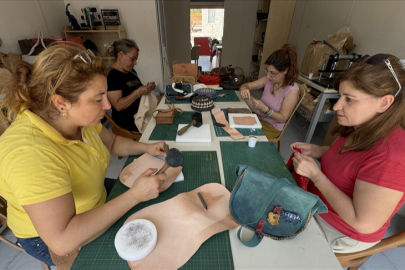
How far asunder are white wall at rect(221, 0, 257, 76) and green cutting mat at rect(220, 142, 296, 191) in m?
5.20

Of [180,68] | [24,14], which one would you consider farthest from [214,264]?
[24,14]

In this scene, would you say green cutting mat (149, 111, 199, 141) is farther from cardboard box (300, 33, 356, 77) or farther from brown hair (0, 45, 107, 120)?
cardboard box (300, 33, 356, 77)

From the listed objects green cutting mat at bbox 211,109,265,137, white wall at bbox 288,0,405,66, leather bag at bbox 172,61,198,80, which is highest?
white wall at bbox 288,0,405,66

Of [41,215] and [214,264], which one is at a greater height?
[41,215]

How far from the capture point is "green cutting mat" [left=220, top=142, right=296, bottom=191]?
1.05 meters

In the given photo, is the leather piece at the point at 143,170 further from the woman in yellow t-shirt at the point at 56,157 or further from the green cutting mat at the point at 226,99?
the green cutting mat at the point at 226,99

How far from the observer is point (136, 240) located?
2.18 ft

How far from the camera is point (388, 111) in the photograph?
0.80m

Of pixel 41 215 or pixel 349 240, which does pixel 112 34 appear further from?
pixel 349 240

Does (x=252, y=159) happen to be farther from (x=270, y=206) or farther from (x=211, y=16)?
(x=211, y=16)

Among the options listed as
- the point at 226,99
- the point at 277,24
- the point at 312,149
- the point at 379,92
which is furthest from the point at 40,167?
the point at 277,24

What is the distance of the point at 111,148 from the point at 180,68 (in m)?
1.65

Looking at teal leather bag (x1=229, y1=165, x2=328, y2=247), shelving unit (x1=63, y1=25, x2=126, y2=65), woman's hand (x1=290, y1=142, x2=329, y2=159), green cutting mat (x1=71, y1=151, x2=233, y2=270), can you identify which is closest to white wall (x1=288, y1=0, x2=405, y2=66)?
woman's hand (x1=290, y1=142, x2=329, y2=159)

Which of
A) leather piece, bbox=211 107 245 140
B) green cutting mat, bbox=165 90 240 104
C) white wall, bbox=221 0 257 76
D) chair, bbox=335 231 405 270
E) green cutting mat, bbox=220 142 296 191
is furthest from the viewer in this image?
white wall, bbox=221 0 257 76
